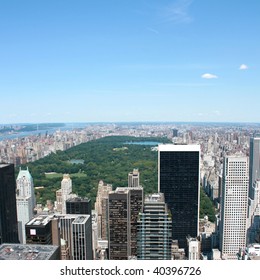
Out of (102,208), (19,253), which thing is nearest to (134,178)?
(102,208)

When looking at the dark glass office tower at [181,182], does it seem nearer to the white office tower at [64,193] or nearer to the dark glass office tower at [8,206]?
the white office tower at [64,193]

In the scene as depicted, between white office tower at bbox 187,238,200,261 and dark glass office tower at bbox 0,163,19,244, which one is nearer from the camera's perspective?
dark glass office tower at bbox 0,163,19,244

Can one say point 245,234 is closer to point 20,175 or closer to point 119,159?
point 119,159

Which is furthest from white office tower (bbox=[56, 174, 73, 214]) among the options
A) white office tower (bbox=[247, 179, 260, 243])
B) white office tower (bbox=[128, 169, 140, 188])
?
white office tower (bbox=[247, 179, 260, 243])

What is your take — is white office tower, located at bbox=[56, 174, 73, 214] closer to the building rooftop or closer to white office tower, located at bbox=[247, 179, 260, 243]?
white office tower, located at bbox=[247, 179, 260, 243]

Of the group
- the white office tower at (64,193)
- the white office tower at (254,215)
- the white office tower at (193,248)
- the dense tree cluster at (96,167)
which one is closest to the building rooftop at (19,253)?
the white office tower at (193,248)
